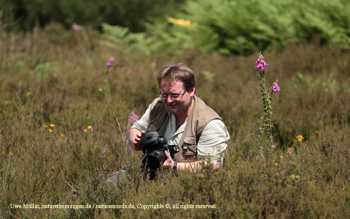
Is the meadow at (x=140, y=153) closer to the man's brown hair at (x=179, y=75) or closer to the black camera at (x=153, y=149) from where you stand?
the black camera at (x=153, y=149)

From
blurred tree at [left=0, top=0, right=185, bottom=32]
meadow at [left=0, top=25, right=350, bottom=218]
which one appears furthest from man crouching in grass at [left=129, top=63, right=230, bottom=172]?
blurred tree at [left=0, top=0, right=185, bottom=32]

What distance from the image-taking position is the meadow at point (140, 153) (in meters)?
2.65

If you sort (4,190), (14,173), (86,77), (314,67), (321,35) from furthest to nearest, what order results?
(321,35), (314,67), (86,77), (14,173), (4,190)

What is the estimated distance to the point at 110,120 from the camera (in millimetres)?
4555

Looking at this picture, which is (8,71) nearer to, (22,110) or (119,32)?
(22,110)

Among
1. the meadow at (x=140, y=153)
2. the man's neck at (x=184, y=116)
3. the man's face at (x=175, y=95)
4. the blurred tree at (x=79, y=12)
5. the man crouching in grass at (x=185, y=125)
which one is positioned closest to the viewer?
the meadow at (x=140, y=153)

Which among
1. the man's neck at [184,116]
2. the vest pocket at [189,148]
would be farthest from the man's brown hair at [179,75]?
the vest pocket at [189,148]

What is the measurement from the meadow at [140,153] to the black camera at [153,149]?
0.35 ft

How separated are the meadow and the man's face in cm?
46

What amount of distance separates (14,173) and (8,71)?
3.49 metres

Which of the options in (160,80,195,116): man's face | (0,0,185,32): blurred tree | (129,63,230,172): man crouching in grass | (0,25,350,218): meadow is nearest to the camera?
(0,25,350,218): meadow

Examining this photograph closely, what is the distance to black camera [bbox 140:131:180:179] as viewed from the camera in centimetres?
295

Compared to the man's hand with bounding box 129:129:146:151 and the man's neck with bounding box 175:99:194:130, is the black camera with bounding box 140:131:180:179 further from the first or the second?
the man's neck with bounding box 175:99:194:130

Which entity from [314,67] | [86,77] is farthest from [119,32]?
[314,67]
